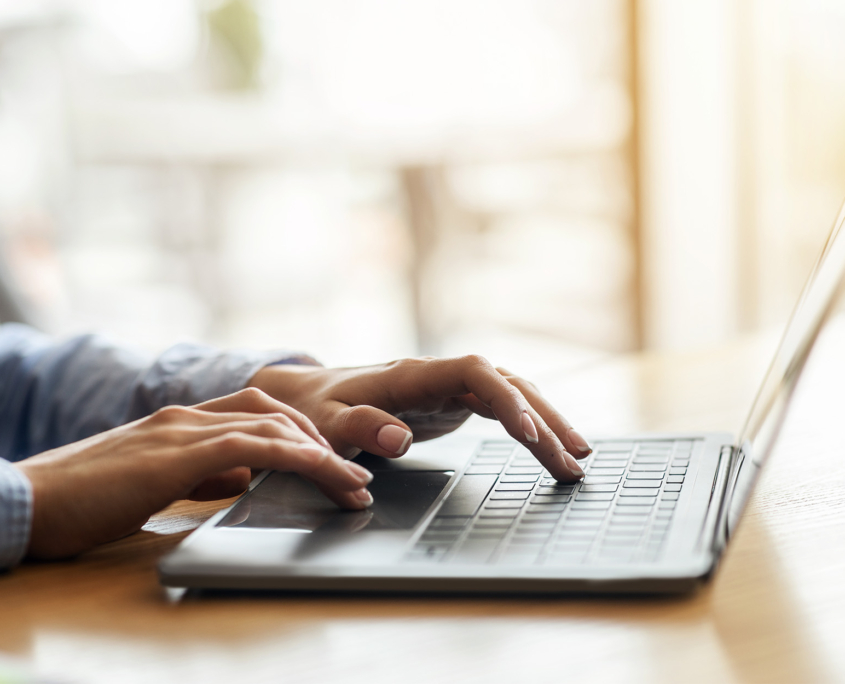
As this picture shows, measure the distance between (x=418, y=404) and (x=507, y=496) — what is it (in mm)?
137

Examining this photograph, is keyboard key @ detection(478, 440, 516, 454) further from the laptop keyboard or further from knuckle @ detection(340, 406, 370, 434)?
knuckle @ detection(340, 406, 370, 434)

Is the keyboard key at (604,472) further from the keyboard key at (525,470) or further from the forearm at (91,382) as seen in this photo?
the forearm at (91,382)

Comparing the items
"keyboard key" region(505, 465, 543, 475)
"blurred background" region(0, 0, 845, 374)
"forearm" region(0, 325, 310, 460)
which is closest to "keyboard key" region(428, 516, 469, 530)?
"keyboard key" region(505, 465, 543, 475)

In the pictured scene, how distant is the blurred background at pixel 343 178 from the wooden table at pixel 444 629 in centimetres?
266

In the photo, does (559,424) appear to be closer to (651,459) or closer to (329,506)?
(651,459)

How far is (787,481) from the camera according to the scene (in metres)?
0.65

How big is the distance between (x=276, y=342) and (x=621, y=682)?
351 cm

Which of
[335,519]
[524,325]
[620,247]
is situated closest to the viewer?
[335,519]

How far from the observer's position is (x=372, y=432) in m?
0.62

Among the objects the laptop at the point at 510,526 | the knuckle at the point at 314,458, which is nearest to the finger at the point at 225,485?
the laptop at the point at 510,526

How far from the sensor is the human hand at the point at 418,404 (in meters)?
0.61

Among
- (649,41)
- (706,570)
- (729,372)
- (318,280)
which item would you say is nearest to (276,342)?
(318,280)

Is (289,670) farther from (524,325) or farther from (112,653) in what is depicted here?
(524,325)

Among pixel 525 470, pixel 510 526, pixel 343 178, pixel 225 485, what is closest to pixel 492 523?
pixel 510 526
